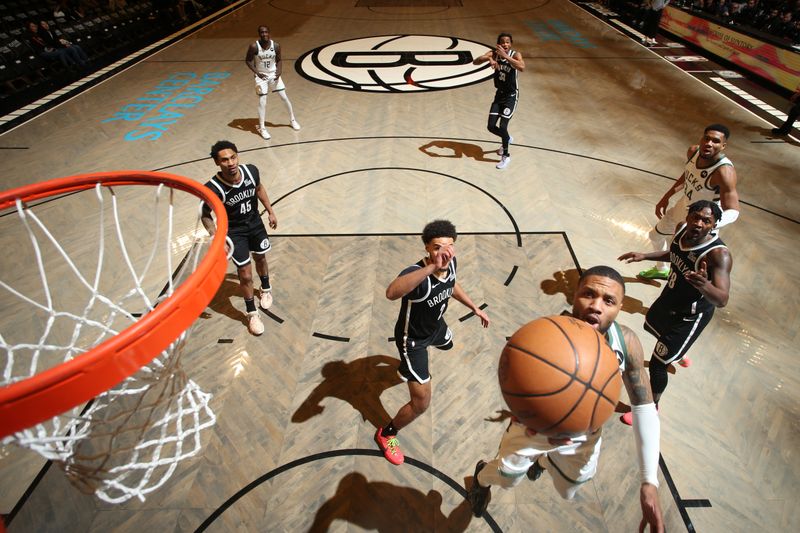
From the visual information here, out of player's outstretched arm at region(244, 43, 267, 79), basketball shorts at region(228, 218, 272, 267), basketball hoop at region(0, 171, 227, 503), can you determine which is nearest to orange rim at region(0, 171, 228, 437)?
basketball hoop at region(0, 171, 227, 503)

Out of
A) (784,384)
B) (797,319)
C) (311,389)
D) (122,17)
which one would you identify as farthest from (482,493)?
(122,17)

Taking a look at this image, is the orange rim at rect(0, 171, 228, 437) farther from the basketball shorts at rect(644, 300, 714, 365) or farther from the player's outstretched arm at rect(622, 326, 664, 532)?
the basketball shorts at rect(644, 300, 714, 365)

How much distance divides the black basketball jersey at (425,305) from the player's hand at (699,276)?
62.7 inches

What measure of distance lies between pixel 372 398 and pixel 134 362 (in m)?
A: 2.12

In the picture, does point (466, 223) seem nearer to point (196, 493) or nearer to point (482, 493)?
point (482, 493)

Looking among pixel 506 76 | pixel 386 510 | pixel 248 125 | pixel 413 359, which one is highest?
pixel 506 76

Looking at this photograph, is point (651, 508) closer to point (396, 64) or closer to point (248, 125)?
point (248, 125)

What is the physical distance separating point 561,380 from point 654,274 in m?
3.51

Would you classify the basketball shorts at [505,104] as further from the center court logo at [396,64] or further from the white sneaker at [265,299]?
the white sneaker at [265,299]

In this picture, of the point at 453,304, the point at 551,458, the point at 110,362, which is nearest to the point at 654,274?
the point at 453,304

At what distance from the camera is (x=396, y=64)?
11141 millimetres

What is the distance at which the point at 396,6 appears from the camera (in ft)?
57.6

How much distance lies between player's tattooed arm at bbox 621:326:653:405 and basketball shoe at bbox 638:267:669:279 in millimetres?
2924

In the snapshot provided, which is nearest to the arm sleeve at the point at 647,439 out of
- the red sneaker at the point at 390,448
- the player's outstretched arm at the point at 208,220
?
the red sneaker at the point at 390,448
